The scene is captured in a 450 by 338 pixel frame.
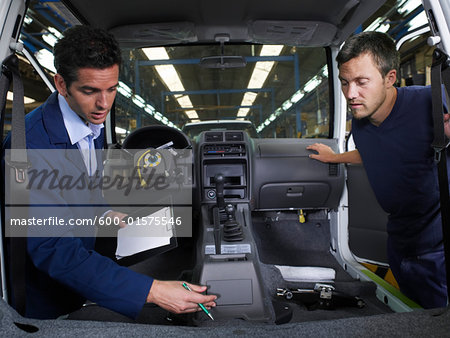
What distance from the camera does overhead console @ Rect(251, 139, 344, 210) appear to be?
9.14 ft

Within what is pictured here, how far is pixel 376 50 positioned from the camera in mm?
1750

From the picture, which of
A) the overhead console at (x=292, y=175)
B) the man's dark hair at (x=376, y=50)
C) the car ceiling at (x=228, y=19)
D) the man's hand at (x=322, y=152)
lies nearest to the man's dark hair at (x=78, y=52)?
the car ceiling at (x=228, y=19)

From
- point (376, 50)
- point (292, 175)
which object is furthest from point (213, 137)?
point (376, 50)

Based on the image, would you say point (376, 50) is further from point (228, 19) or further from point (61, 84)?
point (61, 84)

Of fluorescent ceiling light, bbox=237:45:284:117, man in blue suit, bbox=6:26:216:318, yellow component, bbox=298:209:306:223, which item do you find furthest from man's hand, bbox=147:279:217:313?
fluorescent ceiling light, bbox=237:45:284:117

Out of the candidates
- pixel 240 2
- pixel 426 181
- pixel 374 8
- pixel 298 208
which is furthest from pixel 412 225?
pixel 240 2

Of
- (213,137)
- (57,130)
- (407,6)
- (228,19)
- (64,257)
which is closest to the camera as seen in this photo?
(64,257)

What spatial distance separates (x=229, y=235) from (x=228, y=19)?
149 cm

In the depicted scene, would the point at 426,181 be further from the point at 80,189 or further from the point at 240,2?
the point at 80,189

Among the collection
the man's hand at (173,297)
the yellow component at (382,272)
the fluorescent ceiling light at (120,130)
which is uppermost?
the fluorescent ceiling light at (120,130)

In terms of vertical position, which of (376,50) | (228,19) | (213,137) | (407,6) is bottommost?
(213,137)

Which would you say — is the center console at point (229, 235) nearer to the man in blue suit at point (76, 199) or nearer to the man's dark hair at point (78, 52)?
the man in blue suit at point (76, 199)

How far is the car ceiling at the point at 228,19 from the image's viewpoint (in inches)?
80.4

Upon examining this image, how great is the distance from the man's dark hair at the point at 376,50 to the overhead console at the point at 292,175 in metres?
1.12
